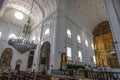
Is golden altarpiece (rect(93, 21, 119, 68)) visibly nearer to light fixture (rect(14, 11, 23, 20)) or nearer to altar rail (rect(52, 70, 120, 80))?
altar rail (rect(52, 70, 120, 80))

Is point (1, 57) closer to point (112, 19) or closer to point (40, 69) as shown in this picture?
point (40, 69)

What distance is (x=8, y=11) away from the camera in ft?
57.9

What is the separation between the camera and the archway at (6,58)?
15.0 metres

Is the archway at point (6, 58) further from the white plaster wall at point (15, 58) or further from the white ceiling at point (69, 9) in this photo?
the white ceiling at point (69, 9)

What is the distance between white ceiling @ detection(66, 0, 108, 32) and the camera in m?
15.3

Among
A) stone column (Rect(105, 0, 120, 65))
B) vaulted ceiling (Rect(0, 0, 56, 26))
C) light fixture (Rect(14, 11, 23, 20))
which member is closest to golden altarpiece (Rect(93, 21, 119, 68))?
vaulted ceiling (Rect(0, 0, 56, 26))

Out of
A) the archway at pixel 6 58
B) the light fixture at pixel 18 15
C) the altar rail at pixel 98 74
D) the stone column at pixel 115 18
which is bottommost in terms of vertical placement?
the altar rail at pixel 98 74

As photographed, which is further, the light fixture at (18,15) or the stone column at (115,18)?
the light fixture at (18,15)

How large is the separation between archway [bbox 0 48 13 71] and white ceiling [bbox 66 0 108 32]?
12835 mm

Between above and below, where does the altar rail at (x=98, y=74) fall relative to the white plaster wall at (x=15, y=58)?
below

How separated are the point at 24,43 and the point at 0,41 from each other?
897 cm

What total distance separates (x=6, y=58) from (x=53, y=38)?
1009cm

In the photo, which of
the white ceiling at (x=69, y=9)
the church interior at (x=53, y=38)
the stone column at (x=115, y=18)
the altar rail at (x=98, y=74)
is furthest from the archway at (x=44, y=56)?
the stone column at (x=115, y=18)

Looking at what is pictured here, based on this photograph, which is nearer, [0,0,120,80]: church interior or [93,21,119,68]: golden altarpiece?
[0,0,120,80]: church interior
